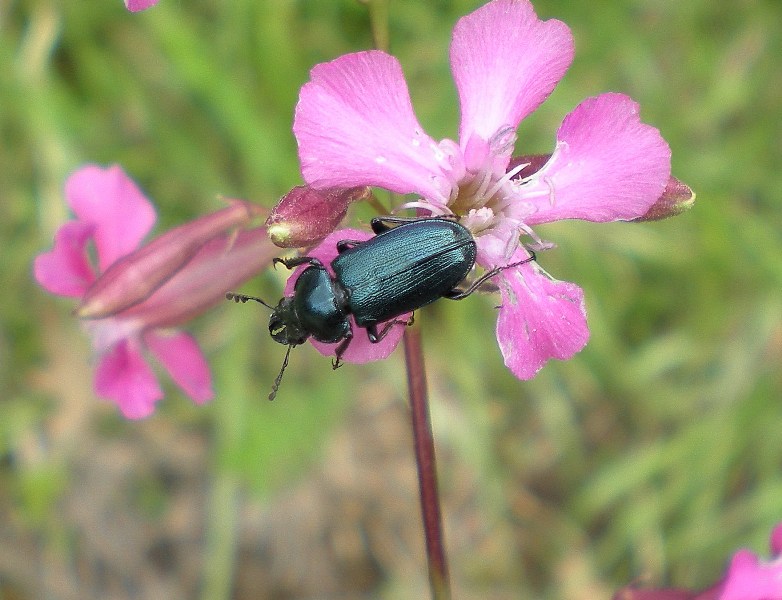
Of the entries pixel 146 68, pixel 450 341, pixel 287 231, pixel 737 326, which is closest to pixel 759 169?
pixel 737 326

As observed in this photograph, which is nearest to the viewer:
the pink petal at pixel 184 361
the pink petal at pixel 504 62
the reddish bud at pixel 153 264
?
the pink petal at pixel 504 62

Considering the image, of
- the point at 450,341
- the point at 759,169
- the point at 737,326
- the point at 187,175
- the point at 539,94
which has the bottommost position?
the point at 737,326

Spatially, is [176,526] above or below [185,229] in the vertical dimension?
below

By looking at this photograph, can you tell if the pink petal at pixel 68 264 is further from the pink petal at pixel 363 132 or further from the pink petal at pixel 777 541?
the pink petal at pixel 777 541

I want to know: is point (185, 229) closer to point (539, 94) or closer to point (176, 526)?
point (539, 94)

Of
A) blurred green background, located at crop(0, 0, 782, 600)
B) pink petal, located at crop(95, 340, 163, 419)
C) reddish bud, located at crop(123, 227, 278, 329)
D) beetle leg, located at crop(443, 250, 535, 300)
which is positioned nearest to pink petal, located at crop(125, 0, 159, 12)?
reddish bud, located at crop(123, 227, 278, 329)

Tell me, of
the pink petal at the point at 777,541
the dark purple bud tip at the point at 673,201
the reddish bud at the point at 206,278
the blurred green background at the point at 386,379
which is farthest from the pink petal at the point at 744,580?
the blurred green background at the point at 386,379

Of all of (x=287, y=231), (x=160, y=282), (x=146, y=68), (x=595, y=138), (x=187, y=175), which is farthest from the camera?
(x=146, y=68)

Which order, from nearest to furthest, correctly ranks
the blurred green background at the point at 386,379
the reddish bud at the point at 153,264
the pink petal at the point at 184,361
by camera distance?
the reddish bud at the point at 153,264, the pink petal at the point at 184,361, the blurred green background at the point at 386,379
